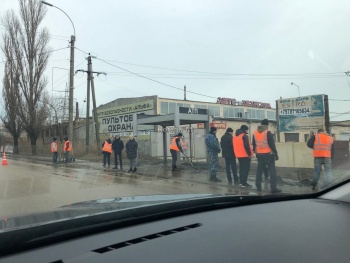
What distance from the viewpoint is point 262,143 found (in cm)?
974

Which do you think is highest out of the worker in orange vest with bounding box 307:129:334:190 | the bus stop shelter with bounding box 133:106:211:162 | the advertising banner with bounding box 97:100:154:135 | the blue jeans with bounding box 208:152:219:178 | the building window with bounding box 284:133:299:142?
the advertising banner with bounding box 97:100:154:135

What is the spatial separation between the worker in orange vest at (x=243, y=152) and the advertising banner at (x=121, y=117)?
27.5 metres

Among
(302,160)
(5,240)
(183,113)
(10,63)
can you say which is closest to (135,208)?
(5,240)

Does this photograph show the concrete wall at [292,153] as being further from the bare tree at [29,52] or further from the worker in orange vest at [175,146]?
the bare tree at [29,52]

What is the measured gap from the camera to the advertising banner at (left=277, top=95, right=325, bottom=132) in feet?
51.8

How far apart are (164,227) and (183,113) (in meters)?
13.7

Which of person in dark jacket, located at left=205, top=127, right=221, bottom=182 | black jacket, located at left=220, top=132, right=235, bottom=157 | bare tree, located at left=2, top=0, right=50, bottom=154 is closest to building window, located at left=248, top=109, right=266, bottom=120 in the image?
bare tree, located at left=2, top=0, right=50, bottom=154

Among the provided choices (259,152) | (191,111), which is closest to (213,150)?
(259,152)

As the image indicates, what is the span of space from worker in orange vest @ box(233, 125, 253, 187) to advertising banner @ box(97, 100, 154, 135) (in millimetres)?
27478

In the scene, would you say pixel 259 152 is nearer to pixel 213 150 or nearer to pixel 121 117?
pixel 213 150

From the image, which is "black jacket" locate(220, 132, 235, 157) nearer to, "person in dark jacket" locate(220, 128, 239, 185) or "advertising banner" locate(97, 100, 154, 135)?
"person in dark jacket" locate(220, 128, 239, 185)

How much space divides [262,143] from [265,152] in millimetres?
250

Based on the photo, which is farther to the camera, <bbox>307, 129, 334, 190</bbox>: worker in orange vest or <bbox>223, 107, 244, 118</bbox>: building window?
<bbox>223, 107, 244, 118</bbox>: building window

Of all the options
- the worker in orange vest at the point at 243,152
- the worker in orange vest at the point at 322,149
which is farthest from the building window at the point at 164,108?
the worker in orange vest at the point at 322,149
